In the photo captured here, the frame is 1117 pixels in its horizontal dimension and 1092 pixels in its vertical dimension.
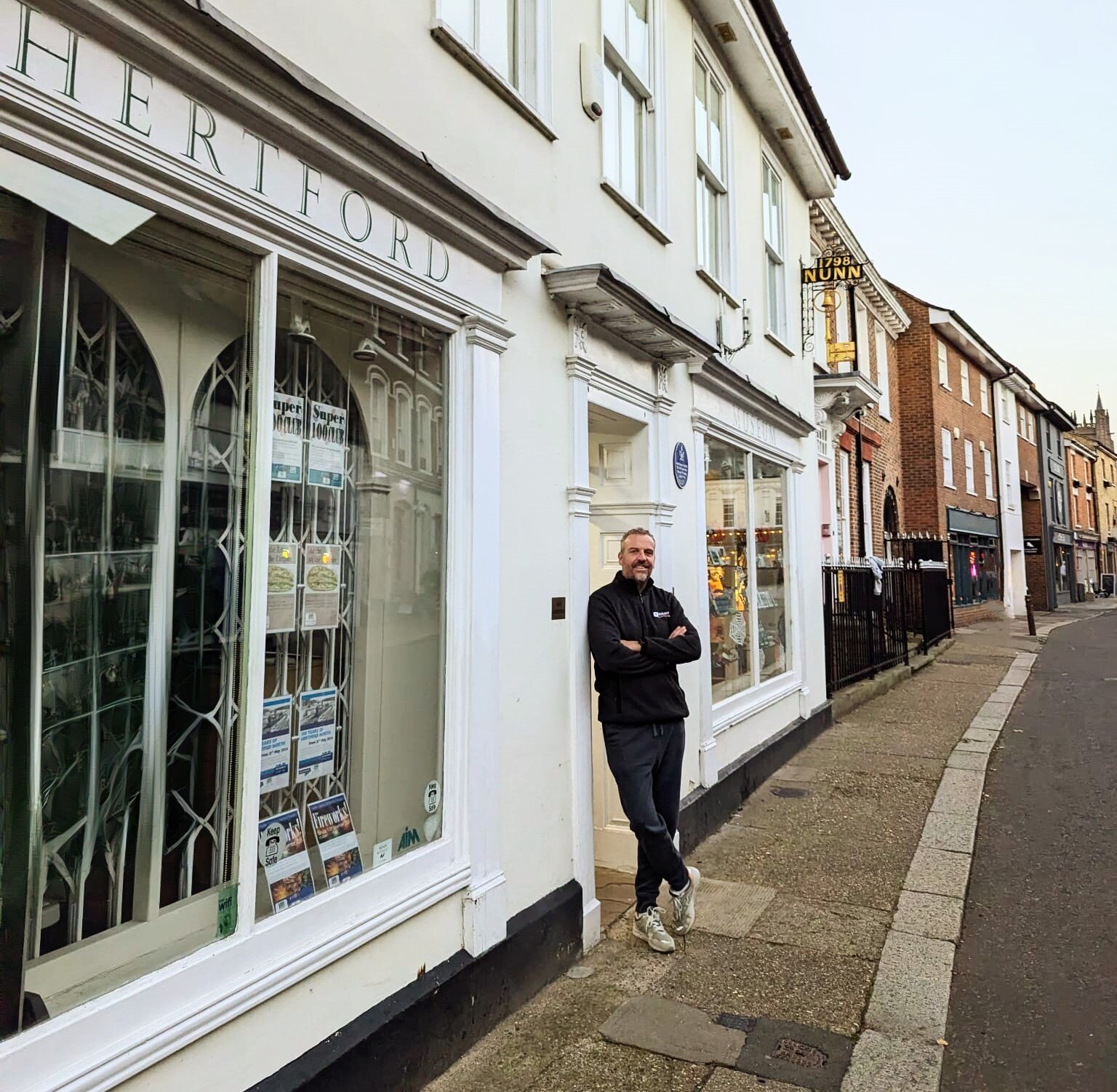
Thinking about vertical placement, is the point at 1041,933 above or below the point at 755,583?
below

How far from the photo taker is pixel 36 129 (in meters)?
1.95

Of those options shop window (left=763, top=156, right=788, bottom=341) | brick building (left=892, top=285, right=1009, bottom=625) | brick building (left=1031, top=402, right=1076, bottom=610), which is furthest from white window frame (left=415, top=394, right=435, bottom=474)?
brick building (left=1031, top=402, right=1076, bottom=610)

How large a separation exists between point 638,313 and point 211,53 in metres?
2.53

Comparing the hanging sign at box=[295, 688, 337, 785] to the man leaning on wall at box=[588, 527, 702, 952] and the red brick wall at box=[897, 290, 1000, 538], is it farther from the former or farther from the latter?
the red brick wall at box=[897, 290, 1000, 538]

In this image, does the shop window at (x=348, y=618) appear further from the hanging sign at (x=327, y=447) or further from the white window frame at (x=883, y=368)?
the white window frame at (x=883, y=368)

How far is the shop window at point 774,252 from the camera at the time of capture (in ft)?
25.9

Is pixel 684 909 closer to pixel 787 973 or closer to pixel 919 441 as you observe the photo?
pixel 787 973

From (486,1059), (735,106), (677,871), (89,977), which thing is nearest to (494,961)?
(486,1059)

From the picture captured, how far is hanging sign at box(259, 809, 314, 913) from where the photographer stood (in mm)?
2580

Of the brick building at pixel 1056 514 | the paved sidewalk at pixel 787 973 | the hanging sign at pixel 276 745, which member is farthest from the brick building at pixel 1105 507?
the hanging sign at pixel 276 745

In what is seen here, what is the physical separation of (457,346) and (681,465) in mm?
2442

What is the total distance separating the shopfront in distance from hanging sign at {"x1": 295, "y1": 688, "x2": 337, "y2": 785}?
12 mm

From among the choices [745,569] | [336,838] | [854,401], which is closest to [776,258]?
[745,569]

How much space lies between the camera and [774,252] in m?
8.02
